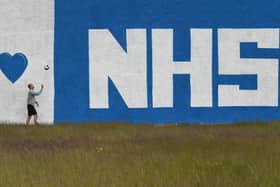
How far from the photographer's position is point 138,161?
9.30 metres

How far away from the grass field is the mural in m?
5.86

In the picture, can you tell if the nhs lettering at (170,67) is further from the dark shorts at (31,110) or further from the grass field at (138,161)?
the grass field at (138,161)

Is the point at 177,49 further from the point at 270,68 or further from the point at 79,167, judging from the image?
the point at 79,167

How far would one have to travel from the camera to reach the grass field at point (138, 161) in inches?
301

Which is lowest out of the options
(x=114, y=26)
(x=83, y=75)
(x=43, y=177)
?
(x=43, y=177)

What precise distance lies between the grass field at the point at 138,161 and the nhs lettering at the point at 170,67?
596cm

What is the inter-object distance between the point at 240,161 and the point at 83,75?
37.1 ft

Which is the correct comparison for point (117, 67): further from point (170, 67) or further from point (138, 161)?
point (138, 161)

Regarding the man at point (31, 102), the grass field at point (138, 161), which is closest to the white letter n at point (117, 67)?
the man at point (31, 102)

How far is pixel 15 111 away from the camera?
19906 mm

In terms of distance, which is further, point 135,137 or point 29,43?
point 29,43

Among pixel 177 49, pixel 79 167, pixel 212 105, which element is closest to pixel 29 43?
pixel 177 49

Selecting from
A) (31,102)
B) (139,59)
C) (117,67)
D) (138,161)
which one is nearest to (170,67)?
(139,59)

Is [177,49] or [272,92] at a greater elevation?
[177,49]
